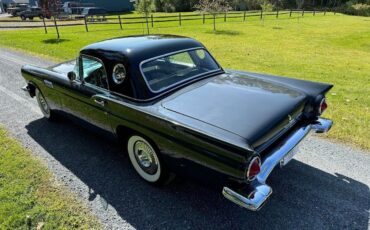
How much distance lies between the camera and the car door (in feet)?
12.4

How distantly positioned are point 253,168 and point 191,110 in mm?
890

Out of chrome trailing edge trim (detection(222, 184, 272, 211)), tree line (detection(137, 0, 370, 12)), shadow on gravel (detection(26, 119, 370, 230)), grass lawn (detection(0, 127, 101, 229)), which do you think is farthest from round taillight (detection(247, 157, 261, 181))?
tree line (detection(137, 0, 370, 12))

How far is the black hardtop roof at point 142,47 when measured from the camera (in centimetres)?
354

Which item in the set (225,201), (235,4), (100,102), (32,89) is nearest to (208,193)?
(225,201)

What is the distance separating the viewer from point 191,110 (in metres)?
3.03

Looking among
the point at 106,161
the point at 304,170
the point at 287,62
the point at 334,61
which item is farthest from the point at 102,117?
the point at 334,61

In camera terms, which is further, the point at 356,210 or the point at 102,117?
the point at 102,117

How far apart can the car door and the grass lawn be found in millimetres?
934

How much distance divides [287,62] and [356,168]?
7.52m

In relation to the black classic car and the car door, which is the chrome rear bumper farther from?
the car door

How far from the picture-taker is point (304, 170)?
3.73 m

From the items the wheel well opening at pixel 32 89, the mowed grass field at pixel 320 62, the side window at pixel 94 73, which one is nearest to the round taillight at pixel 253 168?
the side window at pixel 94 73

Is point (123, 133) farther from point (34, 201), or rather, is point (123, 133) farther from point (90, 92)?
point (34, 201)

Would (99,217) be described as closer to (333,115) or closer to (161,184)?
(161,184)
